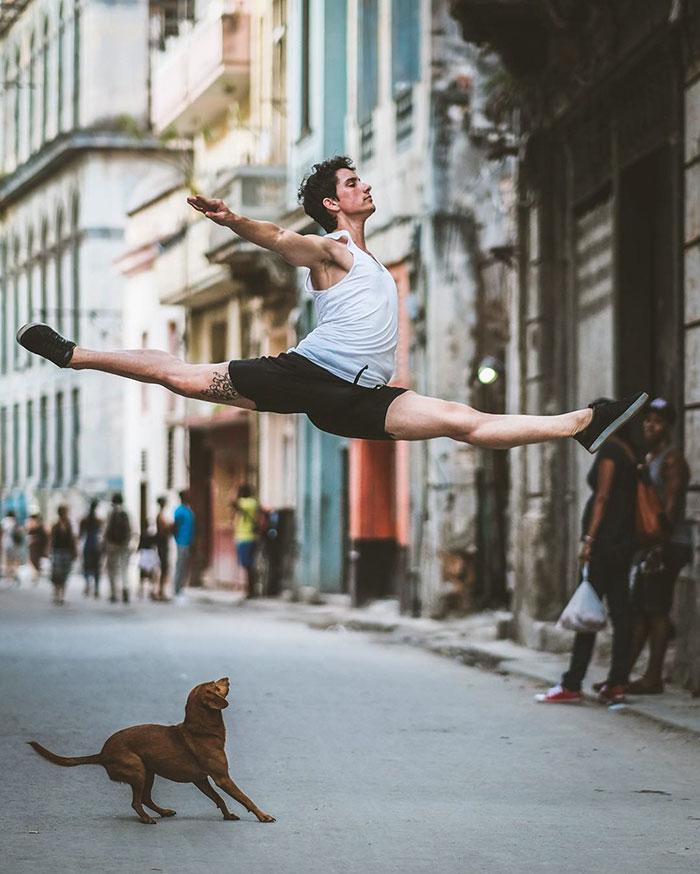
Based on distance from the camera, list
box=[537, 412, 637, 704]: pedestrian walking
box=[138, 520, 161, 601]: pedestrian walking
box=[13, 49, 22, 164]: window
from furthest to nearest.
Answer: box=[13, 49, 22, 164]: window → box=[138, 520, 161, 601]: pedestrian walking → box=[537, 412, 637, 704]: pedestrian walking

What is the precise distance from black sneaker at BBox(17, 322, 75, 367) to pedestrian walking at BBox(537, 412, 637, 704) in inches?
215

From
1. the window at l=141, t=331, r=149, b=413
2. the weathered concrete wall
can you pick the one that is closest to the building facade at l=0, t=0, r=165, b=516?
the window at l=141, t=331, r=149, b=413

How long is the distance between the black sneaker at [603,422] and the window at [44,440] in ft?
183

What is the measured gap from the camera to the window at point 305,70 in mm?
33031

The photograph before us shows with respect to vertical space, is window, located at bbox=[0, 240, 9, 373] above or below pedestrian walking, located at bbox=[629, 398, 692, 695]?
above

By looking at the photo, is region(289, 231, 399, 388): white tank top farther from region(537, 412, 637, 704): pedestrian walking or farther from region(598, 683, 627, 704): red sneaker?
region(598, 683, 627, 704): red sneaker

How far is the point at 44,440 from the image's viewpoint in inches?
2510

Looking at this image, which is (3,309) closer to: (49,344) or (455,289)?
(455,289)

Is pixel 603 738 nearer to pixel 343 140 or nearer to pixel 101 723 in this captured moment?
pixel 101 723

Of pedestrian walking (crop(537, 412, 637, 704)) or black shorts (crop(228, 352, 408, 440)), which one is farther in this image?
pedestrian walking (crop(537, 412, 637, 704))

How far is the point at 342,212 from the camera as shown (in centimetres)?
830

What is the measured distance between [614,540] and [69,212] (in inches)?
1913

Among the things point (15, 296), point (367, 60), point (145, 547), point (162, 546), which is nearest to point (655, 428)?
point (367, 60)

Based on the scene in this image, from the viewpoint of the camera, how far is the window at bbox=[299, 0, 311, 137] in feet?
108
